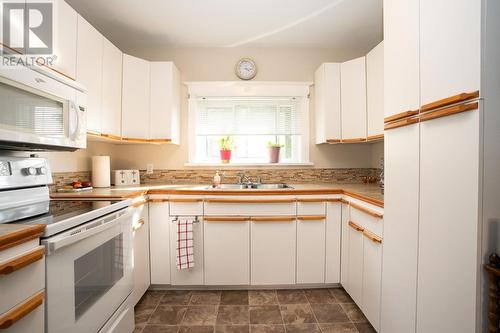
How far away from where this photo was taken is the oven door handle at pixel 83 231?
3.04ft

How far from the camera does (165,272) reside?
83.7 inches

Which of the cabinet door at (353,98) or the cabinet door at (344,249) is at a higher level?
Answer: the cabinet door at (353,98)

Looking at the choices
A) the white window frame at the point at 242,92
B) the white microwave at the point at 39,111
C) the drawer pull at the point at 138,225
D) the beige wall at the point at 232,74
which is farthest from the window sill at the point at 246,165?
the white microwave at the point at 39,111

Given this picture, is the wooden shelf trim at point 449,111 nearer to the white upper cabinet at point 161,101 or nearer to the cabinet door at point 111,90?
the white upper cabinet at point 161,101

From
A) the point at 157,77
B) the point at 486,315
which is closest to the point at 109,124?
the point at 157,77

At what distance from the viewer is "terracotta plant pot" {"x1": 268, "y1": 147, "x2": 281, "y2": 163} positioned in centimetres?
276

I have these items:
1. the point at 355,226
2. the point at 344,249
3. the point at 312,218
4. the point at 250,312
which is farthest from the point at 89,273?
the point at 344,249

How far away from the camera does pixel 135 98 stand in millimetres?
2406

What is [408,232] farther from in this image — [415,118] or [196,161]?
[196,161]

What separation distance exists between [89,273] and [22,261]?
46 centimetres

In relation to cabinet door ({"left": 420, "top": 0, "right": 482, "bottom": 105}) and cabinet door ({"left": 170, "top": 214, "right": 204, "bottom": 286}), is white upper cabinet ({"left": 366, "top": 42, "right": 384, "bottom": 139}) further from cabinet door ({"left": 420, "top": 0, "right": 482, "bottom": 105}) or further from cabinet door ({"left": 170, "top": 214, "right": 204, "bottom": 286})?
cabinet door ({"left": 170, "top": 214, "right": 204, "bottom": 286})

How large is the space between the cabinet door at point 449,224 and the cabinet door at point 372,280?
379mm

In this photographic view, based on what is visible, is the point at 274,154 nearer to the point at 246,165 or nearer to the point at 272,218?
the point at 246,165

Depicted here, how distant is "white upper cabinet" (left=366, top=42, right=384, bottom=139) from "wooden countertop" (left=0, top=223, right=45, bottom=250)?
229cm
